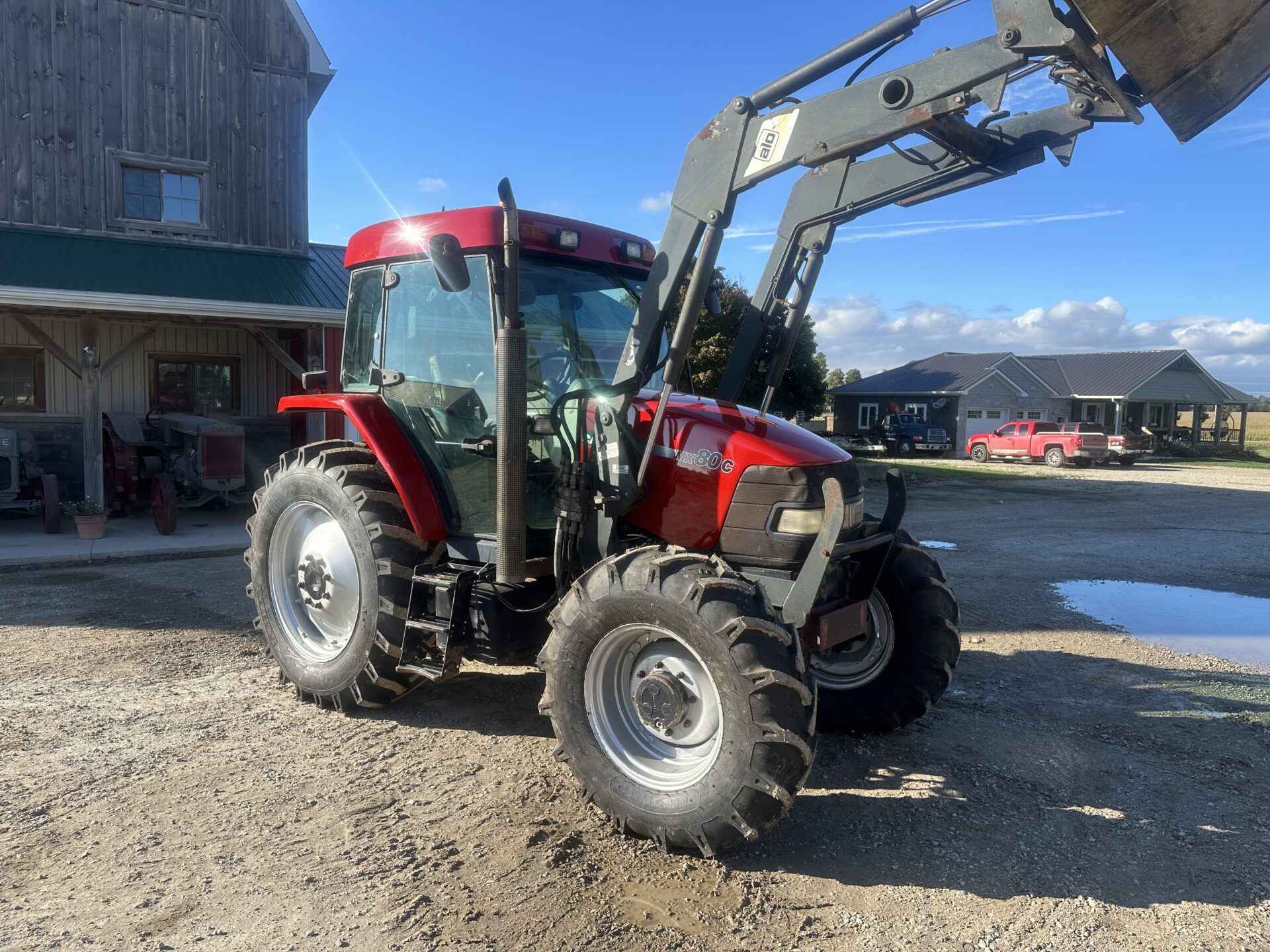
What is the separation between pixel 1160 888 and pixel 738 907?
1.52 m

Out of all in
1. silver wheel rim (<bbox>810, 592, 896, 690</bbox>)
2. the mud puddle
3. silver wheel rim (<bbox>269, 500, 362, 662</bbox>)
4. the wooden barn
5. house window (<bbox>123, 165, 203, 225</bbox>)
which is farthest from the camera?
house window (<bbox>123, 165, 203, 225</bbox>)

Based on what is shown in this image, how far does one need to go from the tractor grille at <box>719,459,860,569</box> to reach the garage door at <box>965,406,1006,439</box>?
36.6 meters

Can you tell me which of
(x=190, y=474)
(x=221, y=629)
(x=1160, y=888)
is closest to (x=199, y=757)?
(x=221, y=629)

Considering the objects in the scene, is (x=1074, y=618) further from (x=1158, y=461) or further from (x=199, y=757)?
(x=1158, y=461)

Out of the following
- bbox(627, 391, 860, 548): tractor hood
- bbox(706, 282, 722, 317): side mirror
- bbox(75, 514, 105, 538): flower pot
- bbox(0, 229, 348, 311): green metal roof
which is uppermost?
bbox(0, 229, 348, 311): green metal roof

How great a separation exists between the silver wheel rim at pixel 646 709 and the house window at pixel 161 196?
41.0 feet

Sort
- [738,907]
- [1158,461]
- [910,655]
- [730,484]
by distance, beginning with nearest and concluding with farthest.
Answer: [738,907], [730,484], [910,655], [1158,461]

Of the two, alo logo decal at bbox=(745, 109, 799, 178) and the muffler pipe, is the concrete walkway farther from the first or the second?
alo logo decal at bbox=(745, 109, 799, 178)

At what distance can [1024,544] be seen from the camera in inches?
452

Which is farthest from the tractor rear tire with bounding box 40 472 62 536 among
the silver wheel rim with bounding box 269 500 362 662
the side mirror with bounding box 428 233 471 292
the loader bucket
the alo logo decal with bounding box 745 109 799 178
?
the loader bucket

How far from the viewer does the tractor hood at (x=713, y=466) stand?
3660mm

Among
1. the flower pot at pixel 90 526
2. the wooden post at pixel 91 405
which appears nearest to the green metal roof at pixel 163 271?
the wooden post at pixel 91 405

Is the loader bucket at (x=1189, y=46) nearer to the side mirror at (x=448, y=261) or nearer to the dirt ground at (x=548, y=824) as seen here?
the side mirror at (x=448, y=261)

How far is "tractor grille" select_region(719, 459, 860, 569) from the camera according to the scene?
143 inches
